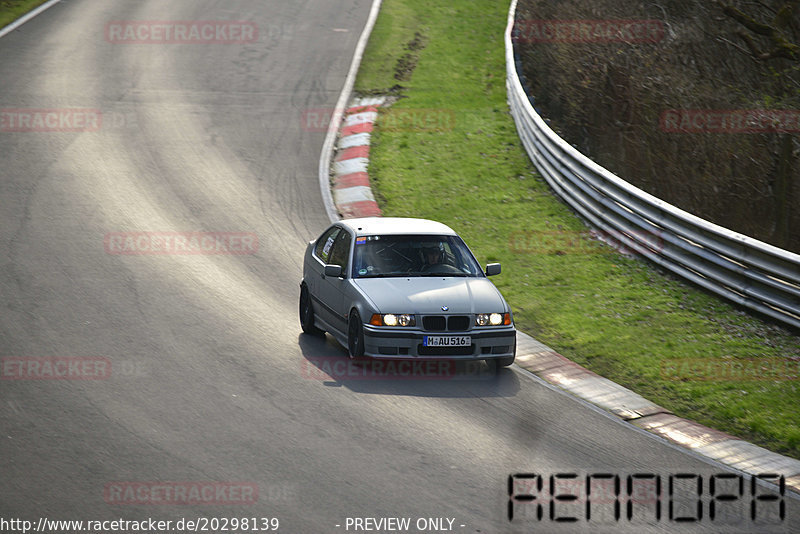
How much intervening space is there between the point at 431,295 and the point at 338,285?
50.3 inches

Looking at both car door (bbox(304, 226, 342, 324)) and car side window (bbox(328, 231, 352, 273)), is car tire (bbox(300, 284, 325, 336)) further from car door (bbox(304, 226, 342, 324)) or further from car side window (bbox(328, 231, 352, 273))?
car side window (bbox(328, 231, 352, 273))

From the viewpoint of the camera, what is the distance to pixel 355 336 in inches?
416

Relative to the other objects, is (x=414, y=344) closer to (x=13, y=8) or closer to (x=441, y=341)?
(x=441, y=341)

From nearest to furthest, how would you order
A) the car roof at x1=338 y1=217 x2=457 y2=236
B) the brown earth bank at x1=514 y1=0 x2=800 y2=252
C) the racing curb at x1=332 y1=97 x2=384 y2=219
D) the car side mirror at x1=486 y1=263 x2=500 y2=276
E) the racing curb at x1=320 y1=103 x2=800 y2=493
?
the racing curb at x1=320 y1=103 x2=800 y2=493 < the car side mirror at x1=486 y1=263 x2=500 y2=276 < the car roof at x1=338 y1=217 x2=457 y2=236 < the brown earth bank at x1=514 y1=0 x2=800 y2=252 < the racing curb at x1=332 y1=97 x2=384 y2=219

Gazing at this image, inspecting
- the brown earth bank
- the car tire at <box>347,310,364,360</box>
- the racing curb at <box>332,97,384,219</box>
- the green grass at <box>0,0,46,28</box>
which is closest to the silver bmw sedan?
the car tire at <box>347,310,364,360</box>

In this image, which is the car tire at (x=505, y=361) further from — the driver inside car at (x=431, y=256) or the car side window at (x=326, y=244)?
the car side window at (x=326, y=244)

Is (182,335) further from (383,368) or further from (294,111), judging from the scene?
(294,111)

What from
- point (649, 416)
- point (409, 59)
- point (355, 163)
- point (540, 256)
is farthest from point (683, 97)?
point (649, 416)

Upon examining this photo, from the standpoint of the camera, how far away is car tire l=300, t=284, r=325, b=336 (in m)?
11.8

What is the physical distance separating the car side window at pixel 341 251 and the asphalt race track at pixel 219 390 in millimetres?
984

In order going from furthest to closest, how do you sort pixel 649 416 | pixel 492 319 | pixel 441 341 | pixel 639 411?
pixel 492 319, pixel 441 341, pixel 639 411, pixel 649 416

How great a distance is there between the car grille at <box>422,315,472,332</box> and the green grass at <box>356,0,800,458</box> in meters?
1.82

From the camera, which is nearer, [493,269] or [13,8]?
[493,269]

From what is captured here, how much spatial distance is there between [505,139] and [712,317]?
31.9 feet
